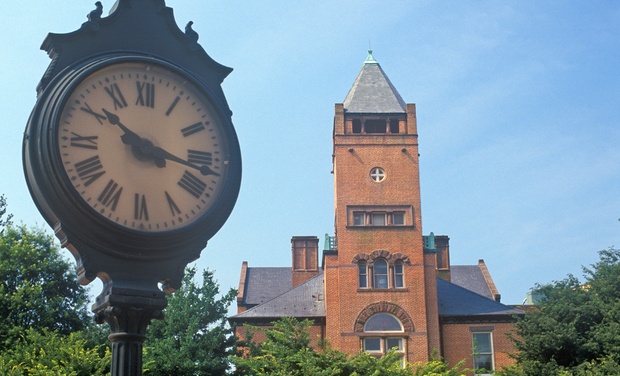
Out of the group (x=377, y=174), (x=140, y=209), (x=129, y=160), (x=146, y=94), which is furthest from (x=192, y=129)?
(x=377, y=174)

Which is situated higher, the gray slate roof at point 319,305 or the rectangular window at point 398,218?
the rectangular window at point 398,218

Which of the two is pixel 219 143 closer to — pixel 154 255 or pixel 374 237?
pixel 154 255

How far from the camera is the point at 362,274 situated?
36.6 meters

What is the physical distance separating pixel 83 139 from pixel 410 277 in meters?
33.8

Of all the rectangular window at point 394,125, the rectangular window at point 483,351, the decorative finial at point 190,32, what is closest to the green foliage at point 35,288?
the rectangular window at point 394,125

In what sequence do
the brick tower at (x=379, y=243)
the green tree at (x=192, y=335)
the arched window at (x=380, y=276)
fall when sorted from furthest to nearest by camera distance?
the arched window at (x=380, y=276) < the brick tower at (x=379, y=243) < the green tree at (x=192, y=335)

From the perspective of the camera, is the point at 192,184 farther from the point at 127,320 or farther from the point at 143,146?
the point at 127,320

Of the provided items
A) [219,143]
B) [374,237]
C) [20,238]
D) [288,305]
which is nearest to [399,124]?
[374,237]

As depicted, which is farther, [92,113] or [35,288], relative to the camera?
[35,288]

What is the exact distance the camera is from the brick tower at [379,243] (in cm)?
3597

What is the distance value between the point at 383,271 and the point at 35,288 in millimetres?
14837

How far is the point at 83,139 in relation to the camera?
134 inches

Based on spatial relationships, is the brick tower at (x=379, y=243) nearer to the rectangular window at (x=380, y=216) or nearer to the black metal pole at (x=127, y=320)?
the rectangular window at (x=380, y=216)

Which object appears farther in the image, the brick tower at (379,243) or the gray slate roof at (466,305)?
the gray slate roof at (466,305)
